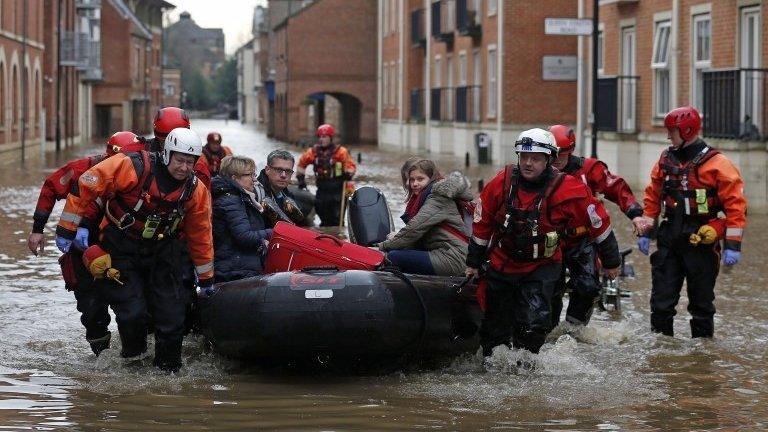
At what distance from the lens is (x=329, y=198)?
68.1 ft

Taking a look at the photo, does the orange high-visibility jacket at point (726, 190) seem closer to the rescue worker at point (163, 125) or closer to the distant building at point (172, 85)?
the rescue worker at point (163, 125)

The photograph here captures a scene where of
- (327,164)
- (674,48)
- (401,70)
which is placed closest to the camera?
(327,164)

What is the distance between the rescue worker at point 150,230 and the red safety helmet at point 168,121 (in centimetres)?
88

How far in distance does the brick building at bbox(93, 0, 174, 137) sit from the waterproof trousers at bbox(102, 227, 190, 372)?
7061 centimetres

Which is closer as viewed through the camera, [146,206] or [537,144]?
[146,206]

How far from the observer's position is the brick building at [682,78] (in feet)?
74.8

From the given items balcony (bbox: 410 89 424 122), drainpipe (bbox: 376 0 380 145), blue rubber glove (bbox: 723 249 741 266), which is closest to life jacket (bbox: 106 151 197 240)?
blue rubber glove (bbox: 723 249 741 266)

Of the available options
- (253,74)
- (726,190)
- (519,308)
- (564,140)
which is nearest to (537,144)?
(519,308)

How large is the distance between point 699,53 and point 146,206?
60.8 ft

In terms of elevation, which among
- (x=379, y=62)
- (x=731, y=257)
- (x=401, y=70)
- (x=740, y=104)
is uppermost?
(x=379, y=62)

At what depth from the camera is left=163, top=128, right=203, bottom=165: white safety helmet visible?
9008 mm

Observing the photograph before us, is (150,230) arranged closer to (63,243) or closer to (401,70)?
(63,243)

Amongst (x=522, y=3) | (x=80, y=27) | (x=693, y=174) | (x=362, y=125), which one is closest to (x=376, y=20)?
(x=362, y=125)

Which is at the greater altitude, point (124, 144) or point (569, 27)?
point (569, 27)
